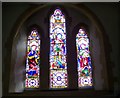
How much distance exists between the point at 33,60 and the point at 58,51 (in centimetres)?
74

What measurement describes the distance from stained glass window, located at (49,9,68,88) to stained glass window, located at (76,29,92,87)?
402mm

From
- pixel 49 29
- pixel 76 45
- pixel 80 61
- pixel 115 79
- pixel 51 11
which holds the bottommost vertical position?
pixel 115 79

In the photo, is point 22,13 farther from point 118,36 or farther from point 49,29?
point 118,36

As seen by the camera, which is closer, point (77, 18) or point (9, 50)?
point (9, 50)

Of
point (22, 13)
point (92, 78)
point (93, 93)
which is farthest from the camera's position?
point (92, 78)

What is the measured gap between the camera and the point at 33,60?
5.97m

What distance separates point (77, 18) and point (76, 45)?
795mm

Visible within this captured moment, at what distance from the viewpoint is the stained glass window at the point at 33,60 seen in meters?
5.84

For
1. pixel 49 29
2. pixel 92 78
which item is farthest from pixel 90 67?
pixel 49 29

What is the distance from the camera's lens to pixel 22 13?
210 inches

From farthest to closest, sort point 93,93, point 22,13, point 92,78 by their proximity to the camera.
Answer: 1. point 92,78
2. point 22,13
3. point 93,93

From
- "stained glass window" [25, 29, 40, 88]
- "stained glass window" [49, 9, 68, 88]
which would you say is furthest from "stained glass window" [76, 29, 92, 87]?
"stained glass window" [25, 29, 40, 88]

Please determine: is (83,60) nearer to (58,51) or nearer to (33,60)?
(58,51)

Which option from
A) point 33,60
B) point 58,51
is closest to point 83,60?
point 58,51
